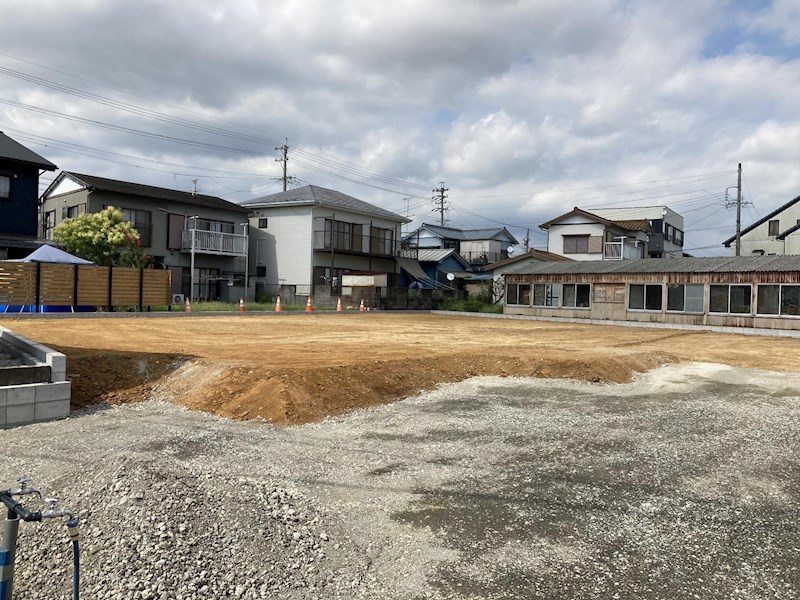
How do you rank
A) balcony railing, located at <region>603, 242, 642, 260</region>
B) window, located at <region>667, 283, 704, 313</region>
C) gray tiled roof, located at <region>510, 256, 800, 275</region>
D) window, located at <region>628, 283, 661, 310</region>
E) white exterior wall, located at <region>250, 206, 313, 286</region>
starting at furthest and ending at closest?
balcony railing, located at <region>603, 242, 642, 260</region> < white exterior wall, located at <region>250, 206, 313, 286</region> < window, located at <region>628, 283, 661, 310</region> < window, located at <region>667, 283, 704, 313</region> < gray tiled roof, located at <region>510, 256, 800, 275</region>

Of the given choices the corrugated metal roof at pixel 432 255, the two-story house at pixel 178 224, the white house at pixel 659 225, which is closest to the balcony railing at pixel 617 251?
the white house at pixel 659 225

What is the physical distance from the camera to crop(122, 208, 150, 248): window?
1092 inches

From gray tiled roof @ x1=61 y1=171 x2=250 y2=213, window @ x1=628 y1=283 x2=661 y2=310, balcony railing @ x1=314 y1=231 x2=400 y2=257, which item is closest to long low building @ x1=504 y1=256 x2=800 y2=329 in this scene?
window @ x1=628 y1=283 x2=661 y2=310

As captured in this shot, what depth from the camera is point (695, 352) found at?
576 inches

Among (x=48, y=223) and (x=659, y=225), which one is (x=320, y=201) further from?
(x=659, y=225)

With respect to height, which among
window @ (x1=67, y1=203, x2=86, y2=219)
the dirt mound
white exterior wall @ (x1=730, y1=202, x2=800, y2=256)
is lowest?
the dirt mound

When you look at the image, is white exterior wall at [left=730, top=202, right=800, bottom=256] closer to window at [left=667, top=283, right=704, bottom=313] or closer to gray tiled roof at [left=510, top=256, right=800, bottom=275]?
gray tiled roof at [left=510, top=256, right=800, bottom=275]

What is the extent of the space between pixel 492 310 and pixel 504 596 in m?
28.7

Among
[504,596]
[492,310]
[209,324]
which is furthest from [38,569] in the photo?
[492,310]

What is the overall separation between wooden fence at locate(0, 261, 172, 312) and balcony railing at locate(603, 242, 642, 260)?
26706 mm

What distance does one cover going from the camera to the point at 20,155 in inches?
867

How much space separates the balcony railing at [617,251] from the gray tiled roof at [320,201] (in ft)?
43.4

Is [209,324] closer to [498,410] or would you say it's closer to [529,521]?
[498,410]

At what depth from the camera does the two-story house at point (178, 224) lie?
89.9 feet
